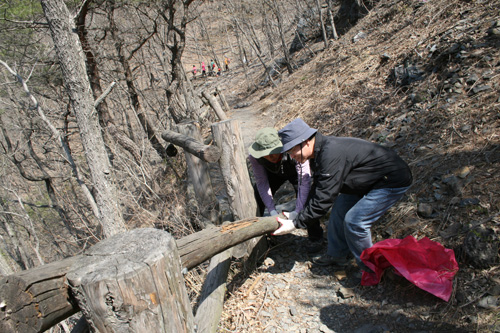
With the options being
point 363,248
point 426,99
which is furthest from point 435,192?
point 426,99

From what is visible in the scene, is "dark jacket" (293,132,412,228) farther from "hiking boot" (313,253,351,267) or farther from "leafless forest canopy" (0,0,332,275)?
"leafless forest canopy" (0,0,332,275)

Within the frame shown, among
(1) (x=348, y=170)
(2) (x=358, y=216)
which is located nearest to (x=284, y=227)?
(2) (x=358, y=216)

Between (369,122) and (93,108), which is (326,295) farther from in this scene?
(369,122)

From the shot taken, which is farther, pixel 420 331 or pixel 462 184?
pixel 462 184

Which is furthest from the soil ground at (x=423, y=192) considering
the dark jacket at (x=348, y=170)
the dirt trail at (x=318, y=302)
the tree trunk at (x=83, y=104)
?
the tree trunk at (x=83, y=104)

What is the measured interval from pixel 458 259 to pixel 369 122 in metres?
3.68

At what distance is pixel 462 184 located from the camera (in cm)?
348

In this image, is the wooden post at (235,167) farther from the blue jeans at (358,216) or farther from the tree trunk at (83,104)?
the tree trunk at (83,104)

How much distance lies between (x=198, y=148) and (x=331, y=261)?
1.83 metres

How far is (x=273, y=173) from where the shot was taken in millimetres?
3668

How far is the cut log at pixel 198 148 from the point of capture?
319 cm

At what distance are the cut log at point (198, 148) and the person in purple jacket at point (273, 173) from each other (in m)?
0.35

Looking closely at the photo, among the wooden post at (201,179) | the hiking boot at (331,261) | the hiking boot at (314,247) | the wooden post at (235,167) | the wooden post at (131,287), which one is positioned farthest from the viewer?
the wooden post at (201,179)

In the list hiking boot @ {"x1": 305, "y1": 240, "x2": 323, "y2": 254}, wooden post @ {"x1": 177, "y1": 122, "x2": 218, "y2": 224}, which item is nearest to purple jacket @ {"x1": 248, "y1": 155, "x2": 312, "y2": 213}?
hiking boot @ {"x1": 305, "y1": 240, "x2": 323, "y2": 254}
